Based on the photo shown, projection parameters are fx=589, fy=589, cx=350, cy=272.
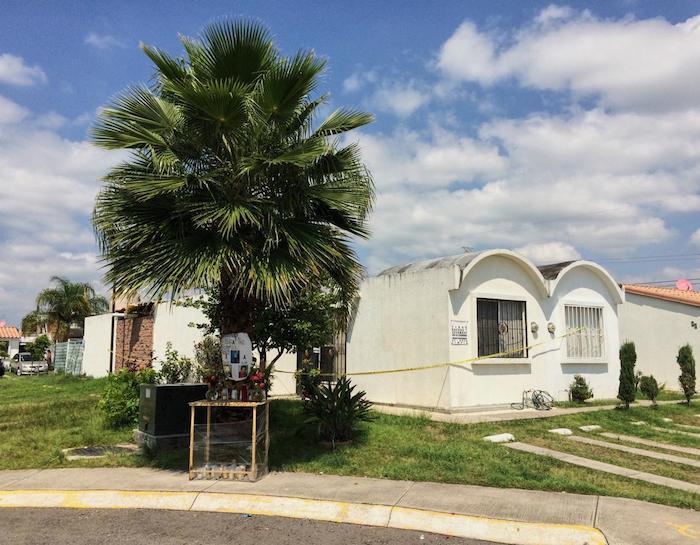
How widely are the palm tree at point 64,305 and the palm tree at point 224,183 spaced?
3370 cm

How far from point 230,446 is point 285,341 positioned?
3.09 m

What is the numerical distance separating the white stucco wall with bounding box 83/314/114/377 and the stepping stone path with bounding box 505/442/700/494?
19.2m

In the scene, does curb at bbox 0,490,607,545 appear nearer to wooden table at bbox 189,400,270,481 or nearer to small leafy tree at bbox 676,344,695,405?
wooden table at bbox 189,400,270,481

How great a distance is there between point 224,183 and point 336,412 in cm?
396

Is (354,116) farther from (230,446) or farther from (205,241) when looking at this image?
(230,446)

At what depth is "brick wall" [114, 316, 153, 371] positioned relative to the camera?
21.5m

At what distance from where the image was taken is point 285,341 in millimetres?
10852

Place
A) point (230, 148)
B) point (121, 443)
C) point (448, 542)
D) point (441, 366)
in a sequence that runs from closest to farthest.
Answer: point (448, 542) < point (230, 148) < point (121, 443) < point (441, 366)

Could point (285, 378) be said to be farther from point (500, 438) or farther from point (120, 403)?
point (500, 438)

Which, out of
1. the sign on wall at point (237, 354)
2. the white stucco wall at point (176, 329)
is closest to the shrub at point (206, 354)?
the white stucco wall at point (176, 329)

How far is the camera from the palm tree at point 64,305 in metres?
38.3

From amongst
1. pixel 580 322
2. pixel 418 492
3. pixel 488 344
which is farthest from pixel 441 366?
pixel 418 492

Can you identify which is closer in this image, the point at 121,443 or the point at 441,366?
the point at 121,443

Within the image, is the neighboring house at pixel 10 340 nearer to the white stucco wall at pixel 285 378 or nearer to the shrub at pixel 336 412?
the white stucco wall at pixel 285 378
